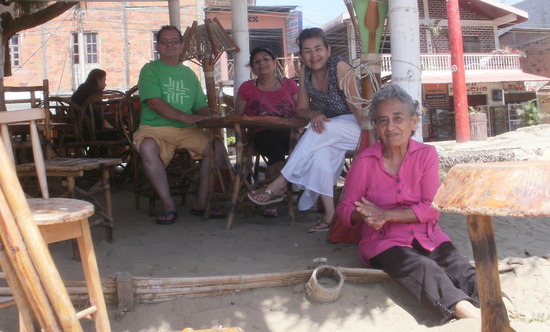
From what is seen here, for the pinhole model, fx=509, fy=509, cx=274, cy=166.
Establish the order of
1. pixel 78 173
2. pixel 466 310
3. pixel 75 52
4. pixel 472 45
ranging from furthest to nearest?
pixel 472 45 < pixel 75 52 < pixel 78 173 < pixel 466 310

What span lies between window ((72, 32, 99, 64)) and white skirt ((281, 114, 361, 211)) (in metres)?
20.2

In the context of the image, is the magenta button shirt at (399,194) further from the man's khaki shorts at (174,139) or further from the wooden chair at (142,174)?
the wooden chair at (142,174)

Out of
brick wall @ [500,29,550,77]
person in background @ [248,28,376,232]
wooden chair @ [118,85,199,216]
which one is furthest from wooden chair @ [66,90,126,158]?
brick wall @ [500,29,550,77]

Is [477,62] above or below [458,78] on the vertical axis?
above

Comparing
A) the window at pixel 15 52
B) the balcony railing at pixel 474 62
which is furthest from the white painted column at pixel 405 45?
the window at pixel 15 52

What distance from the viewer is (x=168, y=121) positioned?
14.4 ft

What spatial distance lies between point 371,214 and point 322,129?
1149 mm

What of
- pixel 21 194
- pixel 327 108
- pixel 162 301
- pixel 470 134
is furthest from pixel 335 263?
pixel 470 134

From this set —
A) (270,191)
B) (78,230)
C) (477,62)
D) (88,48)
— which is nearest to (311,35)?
(270,191)

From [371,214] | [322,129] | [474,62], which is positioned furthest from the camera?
[474,62]

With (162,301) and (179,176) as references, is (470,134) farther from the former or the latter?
(162,301)

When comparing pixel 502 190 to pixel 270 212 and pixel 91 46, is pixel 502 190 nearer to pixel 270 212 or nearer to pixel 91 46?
pixel 270 212

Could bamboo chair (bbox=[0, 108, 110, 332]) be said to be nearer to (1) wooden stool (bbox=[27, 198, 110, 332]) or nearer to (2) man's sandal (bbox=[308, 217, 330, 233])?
(1) wooden stool (bbox=[27, 198, 110, 332])

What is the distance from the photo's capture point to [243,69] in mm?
5816
